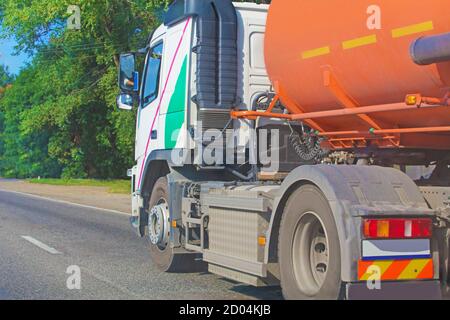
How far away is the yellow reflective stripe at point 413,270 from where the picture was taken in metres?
5.06

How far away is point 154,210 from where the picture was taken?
29.4 ft

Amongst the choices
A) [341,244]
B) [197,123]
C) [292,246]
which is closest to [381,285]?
[341,244]

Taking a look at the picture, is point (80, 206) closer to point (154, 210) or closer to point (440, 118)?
point (154, 210)

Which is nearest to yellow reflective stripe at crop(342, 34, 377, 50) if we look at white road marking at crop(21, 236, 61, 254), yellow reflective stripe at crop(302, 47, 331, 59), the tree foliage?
yellow reflective stripe at crop(302, 47, 331, 59)

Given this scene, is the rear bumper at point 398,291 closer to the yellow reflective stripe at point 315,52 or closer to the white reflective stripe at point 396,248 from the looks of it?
the white reflective stripe at point 396,248

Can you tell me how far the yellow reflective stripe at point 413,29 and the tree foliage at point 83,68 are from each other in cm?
1919

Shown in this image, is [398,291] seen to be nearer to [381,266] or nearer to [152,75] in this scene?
[381,266]

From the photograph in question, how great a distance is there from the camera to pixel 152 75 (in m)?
9.52

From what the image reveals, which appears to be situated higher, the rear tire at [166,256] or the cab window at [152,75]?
the cab window at [152,75]

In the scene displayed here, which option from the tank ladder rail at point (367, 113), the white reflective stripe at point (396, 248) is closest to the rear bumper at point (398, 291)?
the white reflective stripe at point (396, 248)

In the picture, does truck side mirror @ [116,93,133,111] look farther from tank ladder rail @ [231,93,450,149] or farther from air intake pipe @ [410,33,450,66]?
air intake pipe @ [410,33,450,66]

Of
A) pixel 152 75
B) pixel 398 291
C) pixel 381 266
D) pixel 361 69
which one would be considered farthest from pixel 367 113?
pixel 152 75

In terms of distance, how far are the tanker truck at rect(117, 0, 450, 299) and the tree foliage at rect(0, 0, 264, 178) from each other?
15830 millimetres
